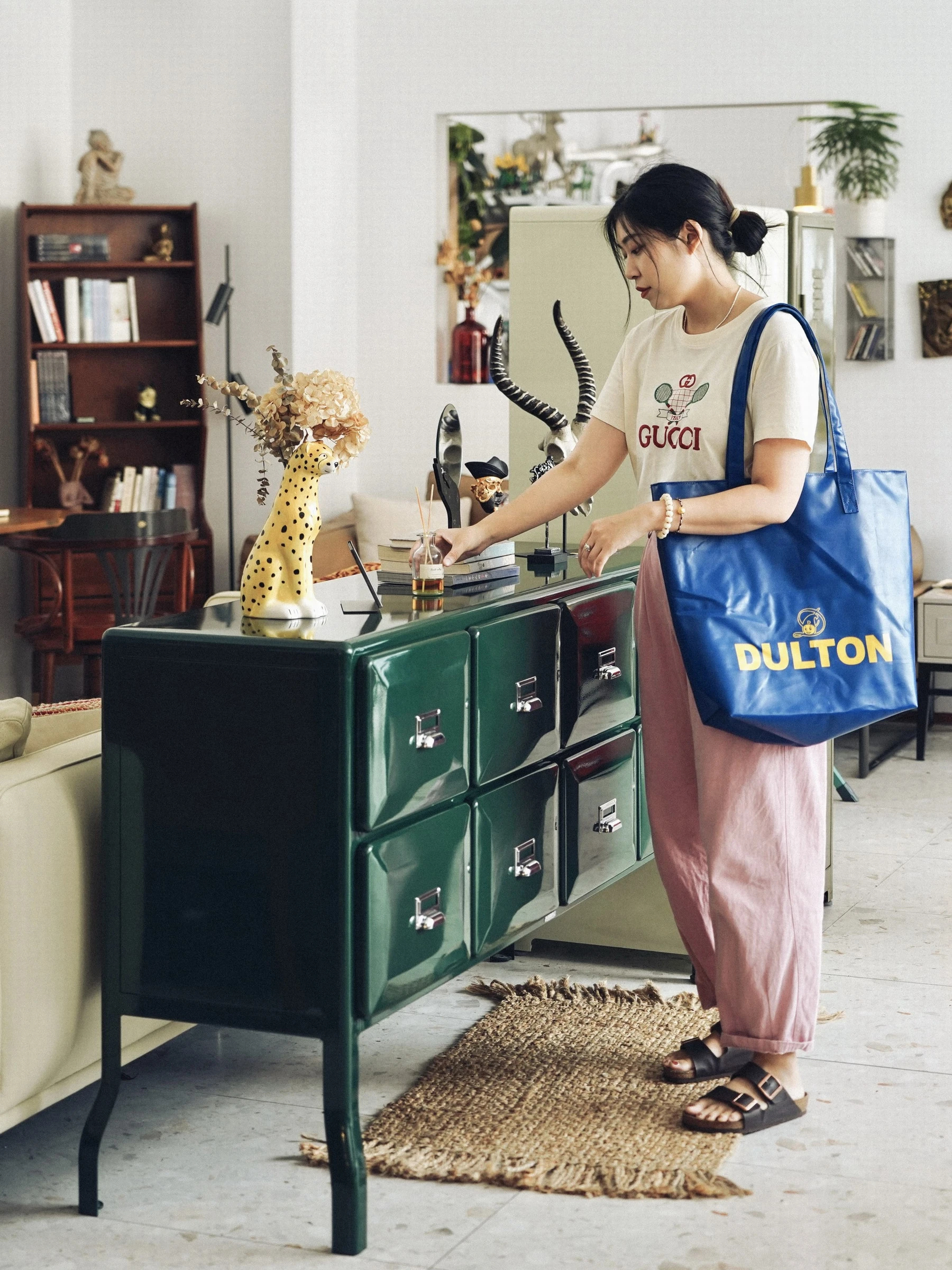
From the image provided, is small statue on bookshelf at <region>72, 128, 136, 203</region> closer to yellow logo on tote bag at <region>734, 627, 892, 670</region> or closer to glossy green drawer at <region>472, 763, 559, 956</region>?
glossy green drawer at <region>472, 763, 559, 956</region>

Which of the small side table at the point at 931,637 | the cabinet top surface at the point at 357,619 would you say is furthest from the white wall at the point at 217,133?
the cabinet top surface at the point at 357,619

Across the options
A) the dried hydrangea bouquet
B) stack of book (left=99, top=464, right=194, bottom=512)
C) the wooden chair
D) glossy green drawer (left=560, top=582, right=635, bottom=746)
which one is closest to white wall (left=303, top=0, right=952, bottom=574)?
stack of book (left=99, top=464, right=194, bottom=512)

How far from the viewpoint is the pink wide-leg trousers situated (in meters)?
2.61

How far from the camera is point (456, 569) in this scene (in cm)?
281

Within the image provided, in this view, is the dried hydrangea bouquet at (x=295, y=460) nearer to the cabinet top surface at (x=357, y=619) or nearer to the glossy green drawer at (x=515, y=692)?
the cabinet top surface at (x=357, y=619)

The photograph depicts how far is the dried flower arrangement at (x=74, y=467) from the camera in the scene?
6.78 m

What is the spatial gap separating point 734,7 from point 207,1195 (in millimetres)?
5521

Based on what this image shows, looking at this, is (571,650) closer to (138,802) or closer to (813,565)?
(813,565)

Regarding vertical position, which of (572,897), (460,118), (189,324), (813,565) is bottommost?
(572,897)

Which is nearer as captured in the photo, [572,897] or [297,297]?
[572,897]

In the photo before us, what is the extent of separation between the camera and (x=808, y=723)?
2.54m

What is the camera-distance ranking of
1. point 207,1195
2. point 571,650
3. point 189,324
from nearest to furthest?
point 207,1195, point 571,650, point 189,324

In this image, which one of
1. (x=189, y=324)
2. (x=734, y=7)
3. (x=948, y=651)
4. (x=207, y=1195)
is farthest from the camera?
(x=189, y=324)

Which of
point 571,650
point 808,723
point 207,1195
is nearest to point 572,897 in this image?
point 571,650
